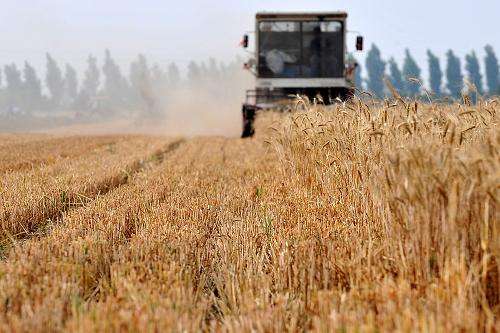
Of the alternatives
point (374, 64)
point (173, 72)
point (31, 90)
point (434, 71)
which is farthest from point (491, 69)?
point (31, 90)

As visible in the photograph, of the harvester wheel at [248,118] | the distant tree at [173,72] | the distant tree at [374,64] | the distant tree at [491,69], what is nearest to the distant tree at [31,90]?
the distant tree at [173,72]

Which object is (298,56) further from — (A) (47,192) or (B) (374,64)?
(B) (374,64)

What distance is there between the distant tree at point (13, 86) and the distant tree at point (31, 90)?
6.99ft

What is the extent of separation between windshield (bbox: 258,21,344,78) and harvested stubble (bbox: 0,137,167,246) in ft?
23.9

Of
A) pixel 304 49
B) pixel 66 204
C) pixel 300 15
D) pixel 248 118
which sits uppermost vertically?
pixel 300 15

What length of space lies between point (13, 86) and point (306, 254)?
137103 mm

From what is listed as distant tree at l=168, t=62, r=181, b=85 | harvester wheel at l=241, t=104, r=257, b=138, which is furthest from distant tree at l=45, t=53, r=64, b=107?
harvester wheel at l=241, t=104, r=257, b=138

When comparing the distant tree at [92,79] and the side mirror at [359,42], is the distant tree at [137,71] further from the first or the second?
the side mirror at [359,42]

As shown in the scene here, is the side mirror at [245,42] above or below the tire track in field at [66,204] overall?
above

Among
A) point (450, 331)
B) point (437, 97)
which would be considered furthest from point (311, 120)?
point (450, 331)

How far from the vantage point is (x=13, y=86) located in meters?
128

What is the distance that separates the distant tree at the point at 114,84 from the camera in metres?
129

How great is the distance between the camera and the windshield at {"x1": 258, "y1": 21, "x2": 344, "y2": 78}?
1480 centimetres

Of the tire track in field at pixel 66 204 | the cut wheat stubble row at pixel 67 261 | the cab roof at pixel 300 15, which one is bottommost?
the tire track in field at pixel 66 204
